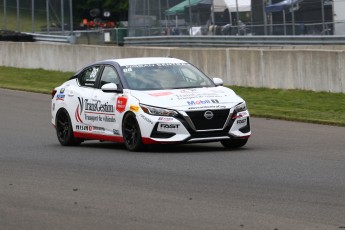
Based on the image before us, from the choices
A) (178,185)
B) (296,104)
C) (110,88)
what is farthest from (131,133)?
(296,104)

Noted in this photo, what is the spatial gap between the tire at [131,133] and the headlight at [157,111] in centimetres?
23

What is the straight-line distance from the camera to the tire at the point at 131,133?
15664mm

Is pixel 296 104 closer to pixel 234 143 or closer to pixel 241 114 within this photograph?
pixel 234 143

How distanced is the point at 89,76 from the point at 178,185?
6.00 metres

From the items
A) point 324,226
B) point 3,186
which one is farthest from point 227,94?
point 324,226

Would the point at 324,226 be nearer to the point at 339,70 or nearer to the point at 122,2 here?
the point at 339,70

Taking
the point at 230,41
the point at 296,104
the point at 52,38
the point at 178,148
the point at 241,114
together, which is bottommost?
the point at 178,148

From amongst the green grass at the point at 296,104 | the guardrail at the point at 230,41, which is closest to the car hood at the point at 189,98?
the green grass at the point at 296,104

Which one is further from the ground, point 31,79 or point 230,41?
point 230,41

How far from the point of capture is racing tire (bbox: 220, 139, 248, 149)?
16031 millimetres

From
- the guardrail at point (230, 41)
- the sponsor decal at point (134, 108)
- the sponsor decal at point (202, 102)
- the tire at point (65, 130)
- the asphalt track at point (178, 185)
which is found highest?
the guardrail at point (230, 41)

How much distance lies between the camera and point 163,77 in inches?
651

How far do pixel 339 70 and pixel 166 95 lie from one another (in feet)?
32.3

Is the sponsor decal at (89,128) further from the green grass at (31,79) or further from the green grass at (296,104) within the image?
the green grass at (31,79)
